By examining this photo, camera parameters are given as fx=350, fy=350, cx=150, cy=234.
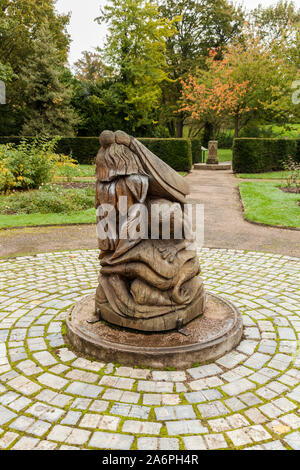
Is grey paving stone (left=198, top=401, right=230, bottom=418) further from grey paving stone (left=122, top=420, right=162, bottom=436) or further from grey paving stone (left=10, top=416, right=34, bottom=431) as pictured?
grey paving stone (left=10, top=416, right=34, bottom=431)

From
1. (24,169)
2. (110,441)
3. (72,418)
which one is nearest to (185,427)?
(110,441)

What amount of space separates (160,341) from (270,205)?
9402mm

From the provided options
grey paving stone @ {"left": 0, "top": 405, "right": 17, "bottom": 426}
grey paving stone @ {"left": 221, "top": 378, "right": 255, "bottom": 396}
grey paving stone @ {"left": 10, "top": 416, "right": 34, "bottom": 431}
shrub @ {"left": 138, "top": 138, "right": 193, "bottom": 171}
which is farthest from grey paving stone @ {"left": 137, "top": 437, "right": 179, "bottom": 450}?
shrub @ {"left": 138, "top": 138, "right": 193, "bottom": 171}

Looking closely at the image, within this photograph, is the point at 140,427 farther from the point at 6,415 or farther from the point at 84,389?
the point at 6,415

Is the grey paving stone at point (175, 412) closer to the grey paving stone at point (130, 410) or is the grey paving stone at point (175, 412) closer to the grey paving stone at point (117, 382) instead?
the grey paving stone at point (130, 410)

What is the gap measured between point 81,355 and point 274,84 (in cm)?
2604

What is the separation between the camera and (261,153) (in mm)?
21438

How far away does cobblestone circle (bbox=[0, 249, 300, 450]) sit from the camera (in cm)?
252

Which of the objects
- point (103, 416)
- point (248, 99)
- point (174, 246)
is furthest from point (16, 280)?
point (248, 99)

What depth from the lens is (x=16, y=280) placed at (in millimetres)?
5762

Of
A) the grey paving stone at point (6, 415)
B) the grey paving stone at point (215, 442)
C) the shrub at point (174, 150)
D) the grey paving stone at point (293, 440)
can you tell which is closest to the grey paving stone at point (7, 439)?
the grey paving stone at point (6, 415)

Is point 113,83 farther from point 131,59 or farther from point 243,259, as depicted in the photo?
point 243,259

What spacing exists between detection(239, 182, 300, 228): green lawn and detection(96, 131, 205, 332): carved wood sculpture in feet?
21.9

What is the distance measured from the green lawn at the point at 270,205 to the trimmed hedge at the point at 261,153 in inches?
237
